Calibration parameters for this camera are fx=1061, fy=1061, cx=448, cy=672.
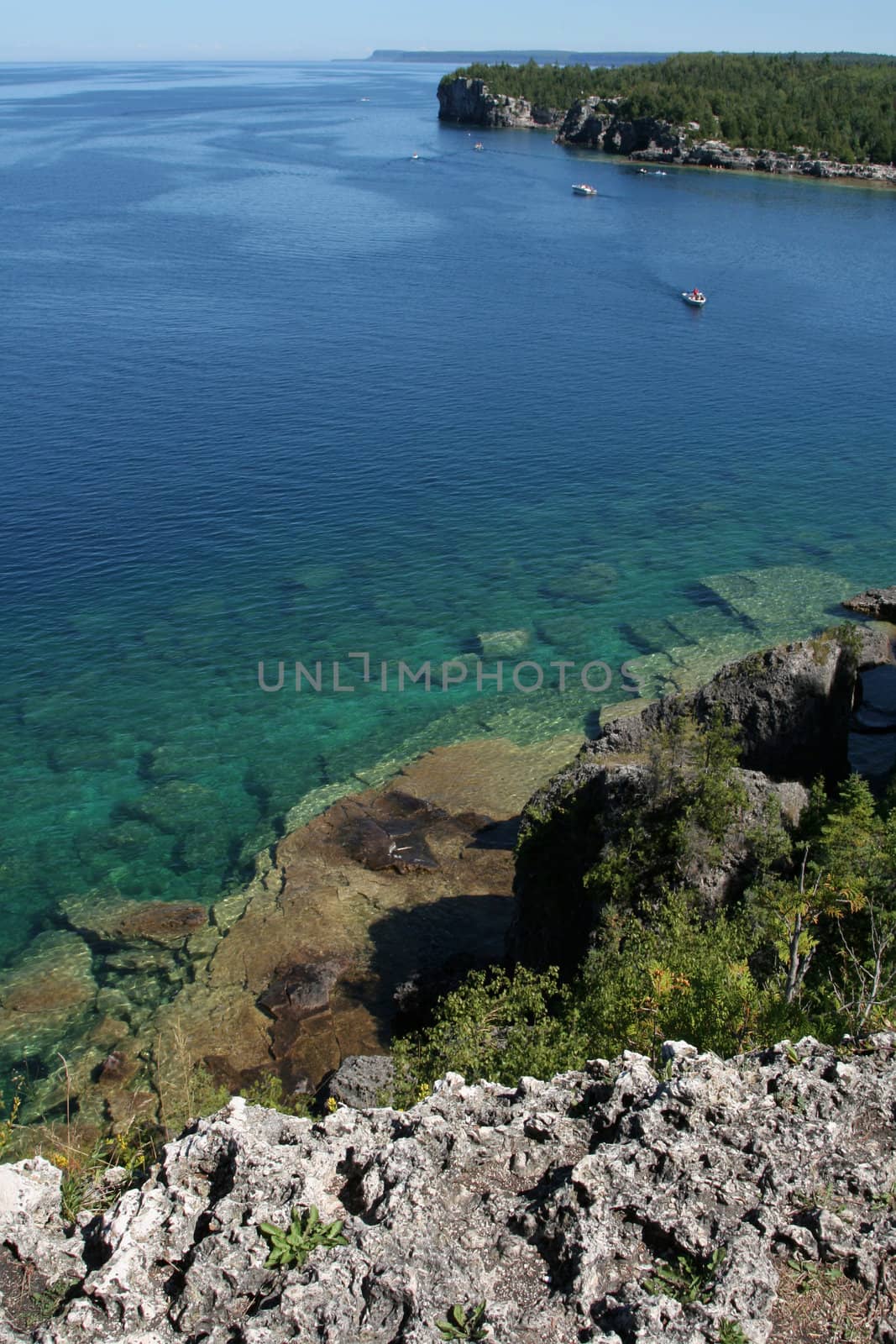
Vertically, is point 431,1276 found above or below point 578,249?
below

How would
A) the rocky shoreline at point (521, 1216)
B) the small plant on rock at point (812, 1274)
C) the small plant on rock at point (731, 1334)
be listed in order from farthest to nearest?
the small plant on rock at point (812, 1274) → the rocky shoreline at point (521, 1216) → the small plant on rock at point (731, 1334)

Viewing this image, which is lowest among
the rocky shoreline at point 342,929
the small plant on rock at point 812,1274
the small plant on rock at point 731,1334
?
the rocky shoreline at point 342,929

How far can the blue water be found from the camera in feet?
146

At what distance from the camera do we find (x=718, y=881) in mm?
26828

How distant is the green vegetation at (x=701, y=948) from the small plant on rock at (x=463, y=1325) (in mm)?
5374

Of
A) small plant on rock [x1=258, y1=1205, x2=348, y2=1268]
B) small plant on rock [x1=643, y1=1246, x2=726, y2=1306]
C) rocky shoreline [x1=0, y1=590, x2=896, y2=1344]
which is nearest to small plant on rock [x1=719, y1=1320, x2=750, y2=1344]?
rocky shoreline [x1=0, y1=590, x2=896, y2=1344]

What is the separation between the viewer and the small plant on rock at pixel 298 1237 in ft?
43.6

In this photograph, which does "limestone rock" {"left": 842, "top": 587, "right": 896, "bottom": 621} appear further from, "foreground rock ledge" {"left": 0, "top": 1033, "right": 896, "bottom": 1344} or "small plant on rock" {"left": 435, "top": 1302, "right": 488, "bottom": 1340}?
"small plant on rock" {"left": 435, "top": 1302, "right": 488, "bottom": 1340}

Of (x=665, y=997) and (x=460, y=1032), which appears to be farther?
(x=460, y=1032)

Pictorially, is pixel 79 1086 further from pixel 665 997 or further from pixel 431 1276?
pixel 431 1276

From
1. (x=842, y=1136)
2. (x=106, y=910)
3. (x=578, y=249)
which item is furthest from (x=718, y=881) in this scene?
(x=578, y=249)

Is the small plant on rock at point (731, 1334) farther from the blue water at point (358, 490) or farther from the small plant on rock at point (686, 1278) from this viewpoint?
the blue water at point (358, 490)

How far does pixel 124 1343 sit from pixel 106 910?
2449cm

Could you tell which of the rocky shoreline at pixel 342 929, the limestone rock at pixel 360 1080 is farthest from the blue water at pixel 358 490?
the limestone rock at pixel 360 1080
